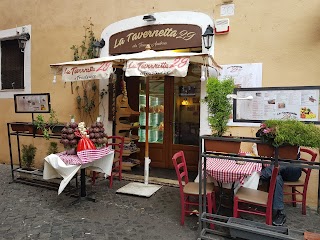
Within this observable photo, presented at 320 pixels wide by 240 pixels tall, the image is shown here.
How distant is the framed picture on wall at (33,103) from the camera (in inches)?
207

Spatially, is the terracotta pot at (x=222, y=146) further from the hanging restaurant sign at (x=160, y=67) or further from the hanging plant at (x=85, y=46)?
the hanging plant at (x=85, y=46)

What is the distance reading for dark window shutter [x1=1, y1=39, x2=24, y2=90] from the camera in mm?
7250

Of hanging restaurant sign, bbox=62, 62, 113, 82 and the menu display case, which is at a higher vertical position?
hanging restaurant sign, bbox=62, 62, 113, 82

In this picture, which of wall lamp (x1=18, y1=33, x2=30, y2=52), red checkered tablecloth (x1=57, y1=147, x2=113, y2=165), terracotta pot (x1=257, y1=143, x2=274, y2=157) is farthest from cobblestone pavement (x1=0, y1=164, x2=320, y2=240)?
wall lamp (x1=18, y1=33, x2=30, y2=52)

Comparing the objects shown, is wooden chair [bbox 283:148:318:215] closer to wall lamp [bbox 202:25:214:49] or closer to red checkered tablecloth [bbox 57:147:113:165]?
wall lamp [bbox 202:25:214:49]

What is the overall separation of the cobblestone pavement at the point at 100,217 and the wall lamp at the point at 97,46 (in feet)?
9.50

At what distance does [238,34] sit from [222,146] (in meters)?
2.64

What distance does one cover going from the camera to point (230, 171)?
131 inches

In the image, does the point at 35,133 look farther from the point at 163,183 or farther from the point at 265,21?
the point at 265,21

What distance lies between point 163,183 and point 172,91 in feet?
7.15

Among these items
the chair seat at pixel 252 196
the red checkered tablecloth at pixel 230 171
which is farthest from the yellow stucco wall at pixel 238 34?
the chair seat at pixel 252 196

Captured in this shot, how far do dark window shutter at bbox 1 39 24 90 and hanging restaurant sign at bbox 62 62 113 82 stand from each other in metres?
2.99

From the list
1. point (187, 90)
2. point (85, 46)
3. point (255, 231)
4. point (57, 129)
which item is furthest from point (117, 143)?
point (255, 231)

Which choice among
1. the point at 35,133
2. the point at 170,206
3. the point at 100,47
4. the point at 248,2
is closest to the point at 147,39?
the point at 100,47
